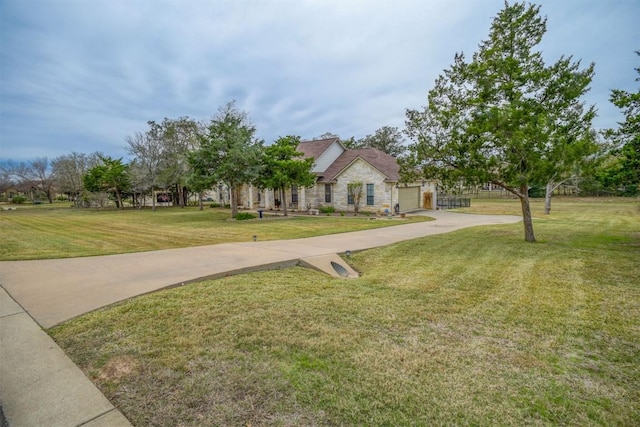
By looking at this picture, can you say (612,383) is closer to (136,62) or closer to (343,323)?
(343,323)

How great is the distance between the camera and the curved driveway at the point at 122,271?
15.4 ft

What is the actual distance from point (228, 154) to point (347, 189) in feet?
31.0

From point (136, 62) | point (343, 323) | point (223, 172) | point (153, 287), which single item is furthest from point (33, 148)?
point (343, 323)

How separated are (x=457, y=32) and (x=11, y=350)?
19192 millimetres

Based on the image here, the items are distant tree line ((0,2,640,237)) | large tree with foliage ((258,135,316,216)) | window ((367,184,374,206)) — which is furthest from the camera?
window ((367,184,374,206))

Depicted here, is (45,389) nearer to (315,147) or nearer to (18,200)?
(315,147)

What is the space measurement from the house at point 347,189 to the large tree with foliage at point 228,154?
614 cm

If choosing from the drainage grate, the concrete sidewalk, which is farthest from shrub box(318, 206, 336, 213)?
the drainage grate

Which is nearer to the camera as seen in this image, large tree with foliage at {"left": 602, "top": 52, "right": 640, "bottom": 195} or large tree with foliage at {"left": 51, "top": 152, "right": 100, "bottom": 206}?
large tree with foliage at {"left": 602, "top": 52, "right": 640, "bottom": 195}

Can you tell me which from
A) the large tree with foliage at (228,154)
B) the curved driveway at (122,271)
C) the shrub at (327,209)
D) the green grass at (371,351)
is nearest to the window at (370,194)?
the shrub at (327,209)

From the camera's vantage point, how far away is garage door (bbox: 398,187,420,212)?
23.6 metres

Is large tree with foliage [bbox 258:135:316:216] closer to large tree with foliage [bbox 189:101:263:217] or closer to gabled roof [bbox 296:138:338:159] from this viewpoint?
large tree with foliage [bbox 189:101:263:217]

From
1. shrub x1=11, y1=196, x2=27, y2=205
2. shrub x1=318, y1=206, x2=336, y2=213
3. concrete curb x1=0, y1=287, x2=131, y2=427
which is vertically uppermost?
shrub x1=11, y1=196, x2=27, y2=205

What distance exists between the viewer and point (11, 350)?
327cm
